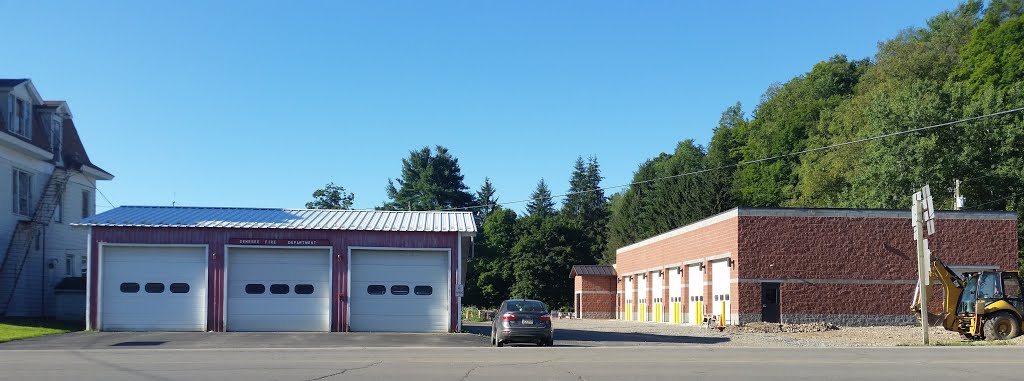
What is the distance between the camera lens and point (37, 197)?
39.5 m

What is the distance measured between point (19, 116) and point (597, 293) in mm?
42931

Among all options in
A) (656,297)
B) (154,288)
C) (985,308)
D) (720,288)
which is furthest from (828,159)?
(154,288)

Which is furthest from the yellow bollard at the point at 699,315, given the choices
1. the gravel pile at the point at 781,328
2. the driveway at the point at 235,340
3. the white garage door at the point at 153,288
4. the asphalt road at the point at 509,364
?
the white garage door at the point at 153,288

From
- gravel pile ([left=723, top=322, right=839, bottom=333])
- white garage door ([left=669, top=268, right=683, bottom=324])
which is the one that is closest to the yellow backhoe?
gravel pile ([left=723, top=322, right=839, bottom=333])

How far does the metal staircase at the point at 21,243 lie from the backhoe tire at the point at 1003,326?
33213 millimetres

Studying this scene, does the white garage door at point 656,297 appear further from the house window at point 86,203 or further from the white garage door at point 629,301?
the house window at point 86,203

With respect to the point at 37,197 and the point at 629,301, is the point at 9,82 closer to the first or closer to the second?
the point at 37,197

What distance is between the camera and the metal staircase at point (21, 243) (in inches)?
1447

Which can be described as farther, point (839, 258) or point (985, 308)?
point (839, 258)

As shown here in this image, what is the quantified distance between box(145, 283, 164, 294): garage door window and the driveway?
1.74m

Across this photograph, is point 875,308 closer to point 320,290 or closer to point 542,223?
point 320,290

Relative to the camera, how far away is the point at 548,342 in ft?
88.7

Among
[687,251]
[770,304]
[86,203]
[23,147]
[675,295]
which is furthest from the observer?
[675,295]

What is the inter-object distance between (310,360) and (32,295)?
2421 cm
